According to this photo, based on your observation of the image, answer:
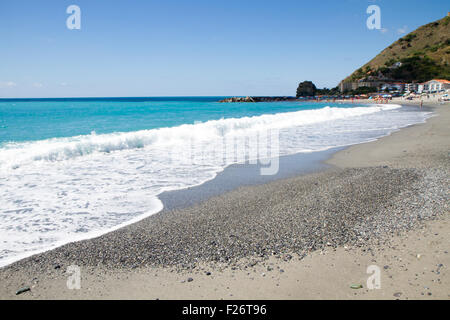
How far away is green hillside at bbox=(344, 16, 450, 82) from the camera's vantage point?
103000 millimetres

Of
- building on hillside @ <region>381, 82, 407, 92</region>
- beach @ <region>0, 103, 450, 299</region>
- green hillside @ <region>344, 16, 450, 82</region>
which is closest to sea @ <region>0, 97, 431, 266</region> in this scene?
beach @ <region>0, 103, 450, 299</region>

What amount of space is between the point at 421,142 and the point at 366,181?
289 inches

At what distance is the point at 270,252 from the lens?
3896 mm

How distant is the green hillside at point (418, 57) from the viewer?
103000 mm

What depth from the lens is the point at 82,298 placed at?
3.20m

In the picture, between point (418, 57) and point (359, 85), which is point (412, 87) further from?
point (418, 57)

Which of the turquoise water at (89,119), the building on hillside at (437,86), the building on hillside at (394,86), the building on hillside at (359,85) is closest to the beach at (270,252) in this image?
the turquoise water at (89,119)

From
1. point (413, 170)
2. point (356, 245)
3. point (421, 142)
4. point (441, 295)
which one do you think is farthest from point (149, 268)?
point (421, 142)

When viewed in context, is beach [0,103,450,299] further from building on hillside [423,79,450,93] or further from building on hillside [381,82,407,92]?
building on hillside [381,82,407,92]

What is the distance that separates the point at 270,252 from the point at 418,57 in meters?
138

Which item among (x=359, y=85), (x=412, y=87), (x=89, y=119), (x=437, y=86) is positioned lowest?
(x=89, y=119)

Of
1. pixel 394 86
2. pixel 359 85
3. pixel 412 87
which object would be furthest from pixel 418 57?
pixel 412 87

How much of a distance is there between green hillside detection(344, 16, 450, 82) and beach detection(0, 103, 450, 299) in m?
109

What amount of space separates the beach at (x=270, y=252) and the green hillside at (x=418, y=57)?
109454mm
